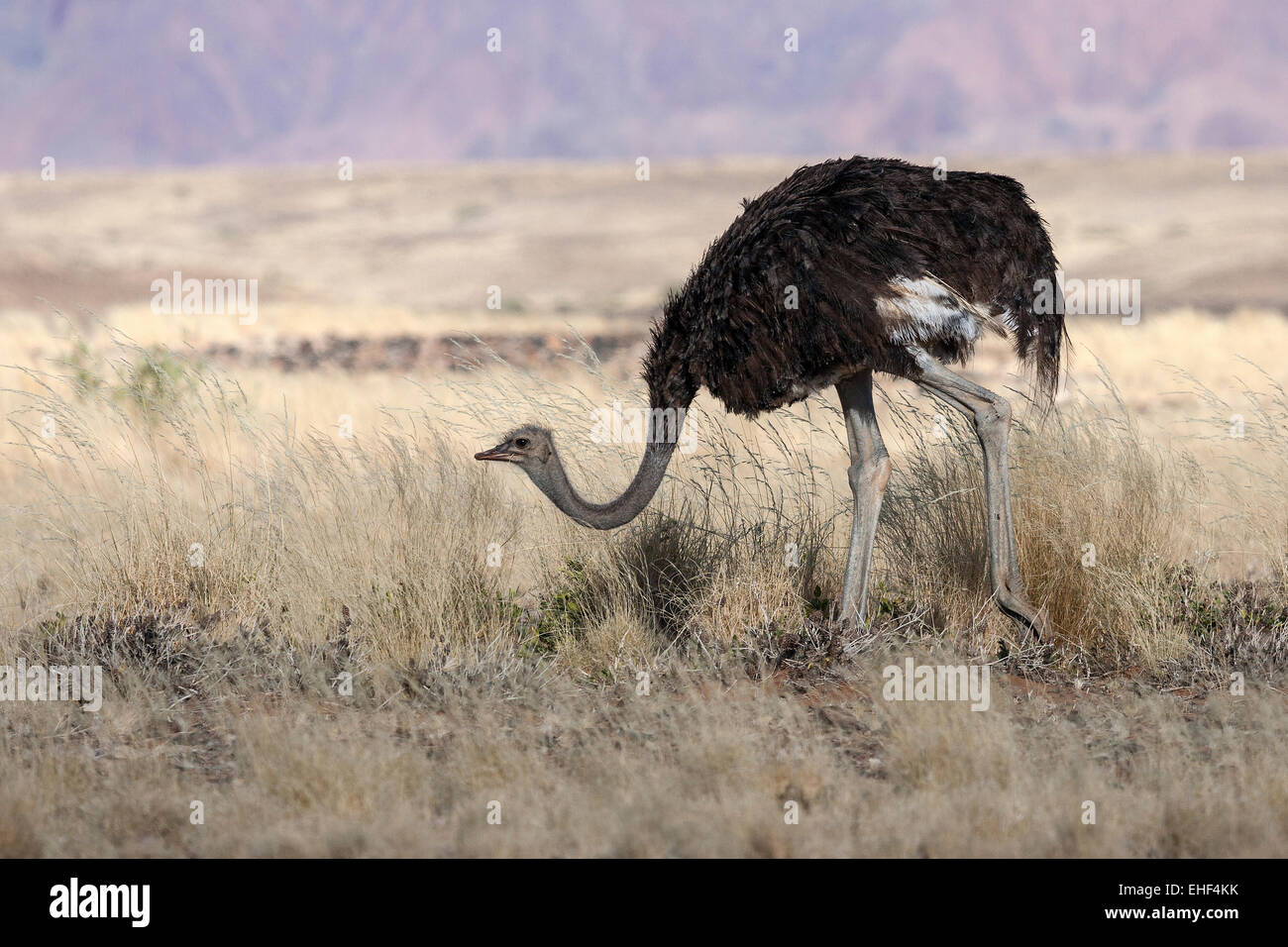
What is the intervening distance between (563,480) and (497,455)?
0.34 m

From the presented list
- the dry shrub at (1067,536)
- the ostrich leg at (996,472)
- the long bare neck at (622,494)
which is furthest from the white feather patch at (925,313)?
the long bare neck at (622,494)

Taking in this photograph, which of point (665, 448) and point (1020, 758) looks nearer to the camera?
point (1020, 758)

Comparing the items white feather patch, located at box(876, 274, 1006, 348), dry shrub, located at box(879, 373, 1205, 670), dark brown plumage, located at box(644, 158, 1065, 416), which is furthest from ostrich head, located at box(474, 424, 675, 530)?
dry shrub, located at box(879, 373, 1205, 670)

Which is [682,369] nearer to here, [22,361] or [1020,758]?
[1020,758]

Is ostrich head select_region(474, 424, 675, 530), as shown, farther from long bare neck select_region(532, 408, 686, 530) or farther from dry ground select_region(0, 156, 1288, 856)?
dry ground select_region(0, 156, 1288, 856)

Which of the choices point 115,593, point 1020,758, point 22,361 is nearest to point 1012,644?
point 1020,758

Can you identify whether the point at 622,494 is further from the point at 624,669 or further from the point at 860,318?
the point at 860,318

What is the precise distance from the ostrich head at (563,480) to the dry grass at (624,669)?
0.70m

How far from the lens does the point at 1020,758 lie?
5219 mm

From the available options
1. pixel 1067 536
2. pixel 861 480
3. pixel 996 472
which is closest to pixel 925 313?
pixel 996 472

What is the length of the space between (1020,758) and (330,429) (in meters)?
10.7

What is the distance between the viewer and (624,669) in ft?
21.2

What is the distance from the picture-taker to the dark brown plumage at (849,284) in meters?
5.92

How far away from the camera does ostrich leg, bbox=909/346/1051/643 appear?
613 cm
